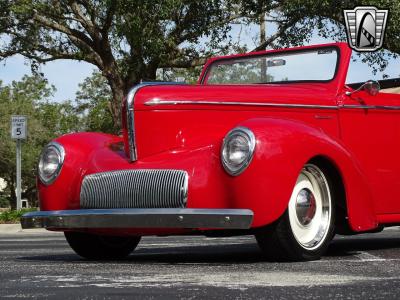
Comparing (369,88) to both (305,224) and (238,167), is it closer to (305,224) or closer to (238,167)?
(305,224)

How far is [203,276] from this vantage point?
5.20 meters

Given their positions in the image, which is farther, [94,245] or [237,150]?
[94,245]

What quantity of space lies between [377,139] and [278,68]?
1.23m

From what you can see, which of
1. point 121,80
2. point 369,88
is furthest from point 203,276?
point 121,80

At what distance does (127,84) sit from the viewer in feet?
73.1

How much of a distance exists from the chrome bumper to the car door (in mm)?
1555

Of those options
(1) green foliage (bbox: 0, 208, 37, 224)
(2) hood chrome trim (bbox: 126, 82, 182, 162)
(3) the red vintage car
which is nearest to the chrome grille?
(3) the red vintage car

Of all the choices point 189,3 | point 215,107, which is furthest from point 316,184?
point 189,3

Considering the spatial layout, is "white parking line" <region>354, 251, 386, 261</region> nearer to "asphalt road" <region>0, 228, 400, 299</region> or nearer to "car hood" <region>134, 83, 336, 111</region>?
"asphalt road" <region>0, 228, 400, 299</region>

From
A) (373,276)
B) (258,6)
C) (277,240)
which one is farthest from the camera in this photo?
(258,6)

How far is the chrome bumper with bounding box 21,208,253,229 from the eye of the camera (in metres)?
5.79

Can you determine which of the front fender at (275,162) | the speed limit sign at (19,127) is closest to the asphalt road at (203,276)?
the front fender at (275,162)

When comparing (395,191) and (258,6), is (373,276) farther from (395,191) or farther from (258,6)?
(258,6)

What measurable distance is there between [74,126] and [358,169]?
57179mm
